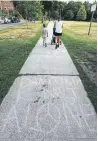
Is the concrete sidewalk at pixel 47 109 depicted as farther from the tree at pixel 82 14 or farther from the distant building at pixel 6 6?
the tree at pixel 82 14

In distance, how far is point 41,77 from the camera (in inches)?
289

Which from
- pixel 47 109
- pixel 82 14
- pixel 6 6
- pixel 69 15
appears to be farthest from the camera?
pixel 69 15

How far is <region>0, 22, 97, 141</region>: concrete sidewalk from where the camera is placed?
4062 mm

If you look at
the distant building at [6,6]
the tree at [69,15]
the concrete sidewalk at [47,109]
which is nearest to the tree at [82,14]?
the tree at [69,15]

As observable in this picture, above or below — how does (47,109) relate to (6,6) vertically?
below

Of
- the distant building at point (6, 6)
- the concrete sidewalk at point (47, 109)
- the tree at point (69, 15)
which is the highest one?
the distant building at point (6, 6)

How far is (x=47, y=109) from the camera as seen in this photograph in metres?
5.03

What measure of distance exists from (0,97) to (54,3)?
80.1 meters

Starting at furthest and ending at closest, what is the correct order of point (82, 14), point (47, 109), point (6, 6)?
1. point (82, 14)
2. point (6, 6)
3. point (47, 109)

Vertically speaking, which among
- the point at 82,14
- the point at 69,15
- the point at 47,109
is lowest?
the point at 47,109

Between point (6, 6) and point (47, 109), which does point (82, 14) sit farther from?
point (47, 109)

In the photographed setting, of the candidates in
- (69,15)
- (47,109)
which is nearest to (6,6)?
(69,15)

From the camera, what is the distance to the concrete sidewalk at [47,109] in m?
4.06

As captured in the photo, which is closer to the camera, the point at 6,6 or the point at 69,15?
the point at 6,6
